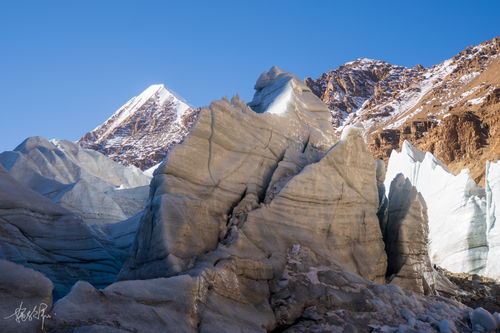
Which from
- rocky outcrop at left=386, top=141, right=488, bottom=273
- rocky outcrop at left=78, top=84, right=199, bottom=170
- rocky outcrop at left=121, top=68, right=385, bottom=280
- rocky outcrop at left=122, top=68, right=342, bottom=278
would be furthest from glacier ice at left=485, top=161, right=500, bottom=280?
rocky outcrop at left=78, top=84, right=199, bottom=170

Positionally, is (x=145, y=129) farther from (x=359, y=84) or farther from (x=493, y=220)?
(x=493, y=220)

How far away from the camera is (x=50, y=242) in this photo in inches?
597

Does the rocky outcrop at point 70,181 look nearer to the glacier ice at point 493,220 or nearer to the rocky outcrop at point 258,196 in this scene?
the rocky outcrop at point 258,196

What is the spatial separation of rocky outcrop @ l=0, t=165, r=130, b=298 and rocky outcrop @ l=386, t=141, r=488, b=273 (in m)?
18.8

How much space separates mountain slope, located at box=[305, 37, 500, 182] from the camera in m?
65.2

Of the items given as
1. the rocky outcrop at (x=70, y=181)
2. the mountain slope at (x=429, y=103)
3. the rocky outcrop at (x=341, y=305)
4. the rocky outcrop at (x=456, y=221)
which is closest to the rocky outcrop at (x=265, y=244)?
the rocky outcrop at (x=341, y=305)

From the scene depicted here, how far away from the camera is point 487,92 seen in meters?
73.7

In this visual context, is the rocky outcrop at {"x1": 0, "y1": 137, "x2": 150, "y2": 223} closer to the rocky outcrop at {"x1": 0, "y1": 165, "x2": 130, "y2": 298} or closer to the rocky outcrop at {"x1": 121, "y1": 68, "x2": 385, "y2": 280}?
the rocky outcrop at {"x1": 0, "y1": 165, "x2": 130, "y2": 298}

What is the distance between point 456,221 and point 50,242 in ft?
73.0

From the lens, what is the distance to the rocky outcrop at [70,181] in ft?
79.3

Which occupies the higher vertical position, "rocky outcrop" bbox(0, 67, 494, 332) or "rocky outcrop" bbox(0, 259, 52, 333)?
"rocky outcrop" bbox(0, 67, 494, 332)

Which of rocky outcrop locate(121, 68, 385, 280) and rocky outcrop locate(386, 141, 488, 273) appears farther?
rocky outcrop locate(386, 141, 488, 273)

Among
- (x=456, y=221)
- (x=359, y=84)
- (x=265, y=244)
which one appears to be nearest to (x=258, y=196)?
(x=265, y=244)

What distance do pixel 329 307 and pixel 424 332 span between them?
2057 millimetres
